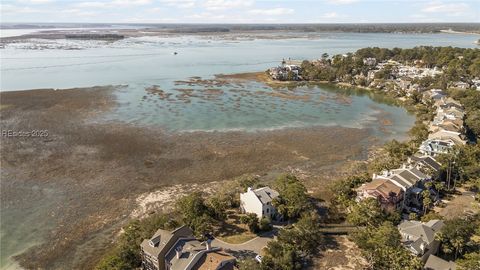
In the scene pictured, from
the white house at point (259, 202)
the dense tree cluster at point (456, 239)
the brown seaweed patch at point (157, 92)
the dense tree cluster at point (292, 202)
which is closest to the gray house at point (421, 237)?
the dense tree cluster at point (456, 239)

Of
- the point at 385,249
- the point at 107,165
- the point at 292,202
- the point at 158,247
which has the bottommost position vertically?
the point at 107,165

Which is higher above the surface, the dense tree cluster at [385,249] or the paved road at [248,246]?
the dense tree cluster at [385,249]

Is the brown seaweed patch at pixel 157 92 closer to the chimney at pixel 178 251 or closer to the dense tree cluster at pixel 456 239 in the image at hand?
the chimney at pixel 178 251

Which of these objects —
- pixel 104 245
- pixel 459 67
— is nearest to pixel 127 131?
pixel 104 245

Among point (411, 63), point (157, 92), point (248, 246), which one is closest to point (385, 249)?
point (248, 246)

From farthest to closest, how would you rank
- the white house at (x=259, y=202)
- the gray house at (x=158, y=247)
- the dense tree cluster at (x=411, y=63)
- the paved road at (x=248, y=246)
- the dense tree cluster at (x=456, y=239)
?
the dense tree cluster at (x=411, y=63)
the white house at (x=259, y=202)
the paved road at (x=248, y=246)
the dense tree cluster at (x=456, y=239)
the gray house at (x=158, y=247)

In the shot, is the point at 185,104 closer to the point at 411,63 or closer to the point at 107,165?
the point at 107,165

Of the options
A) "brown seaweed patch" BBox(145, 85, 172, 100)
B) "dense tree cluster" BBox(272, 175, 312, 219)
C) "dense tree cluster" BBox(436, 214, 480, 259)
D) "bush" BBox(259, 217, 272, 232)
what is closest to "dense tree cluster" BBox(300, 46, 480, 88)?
"brown seaweed patch" BBox(145, 85, 172, 100)
